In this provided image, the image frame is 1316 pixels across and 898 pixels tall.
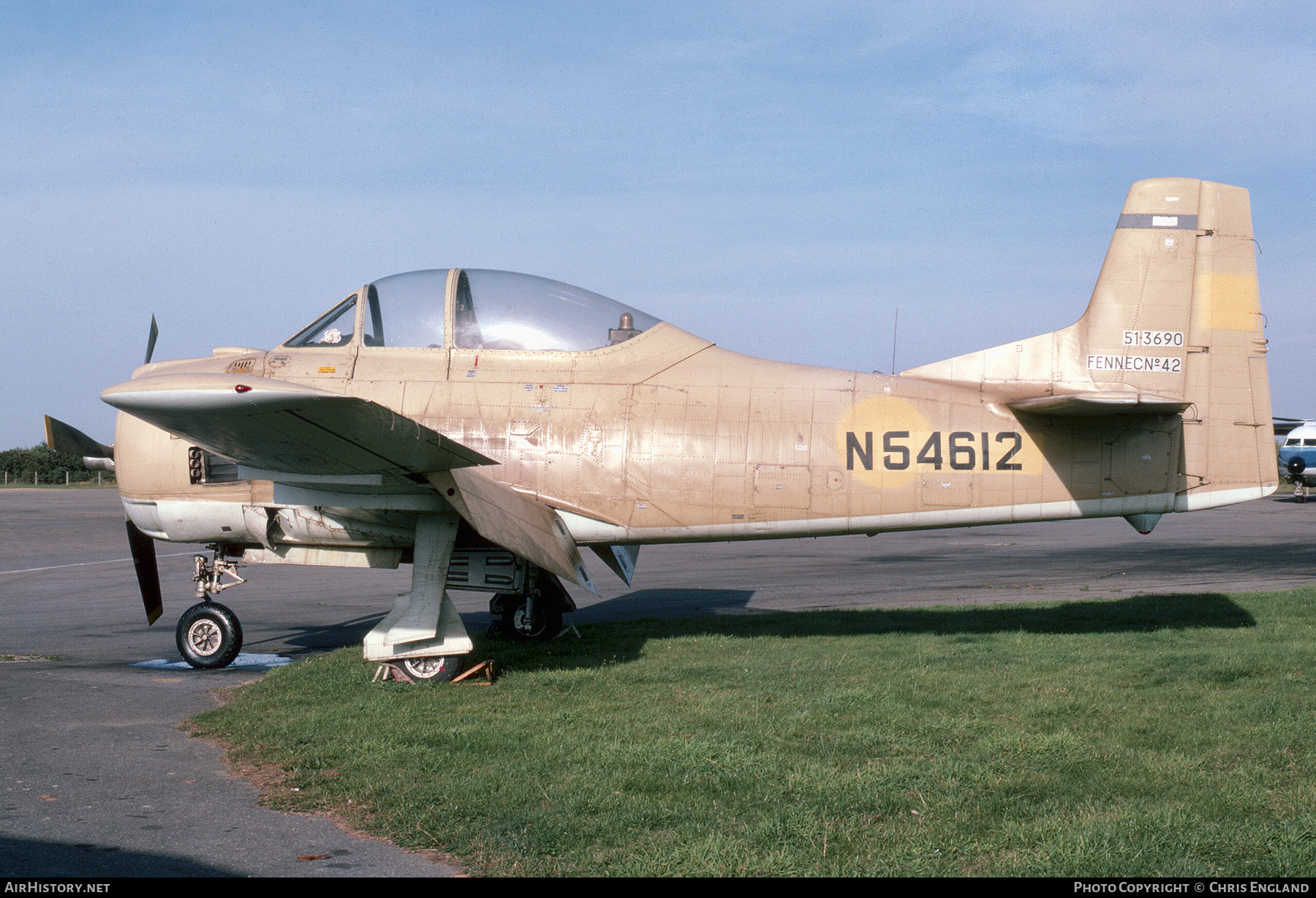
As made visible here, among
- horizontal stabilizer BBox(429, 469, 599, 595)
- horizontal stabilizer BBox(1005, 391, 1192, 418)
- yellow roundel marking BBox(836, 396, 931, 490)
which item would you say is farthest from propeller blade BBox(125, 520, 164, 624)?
horizontal stabilizer BBox(1005, 391, 1192, 418)

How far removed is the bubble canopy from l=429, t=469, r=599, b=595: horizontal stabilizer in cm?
136

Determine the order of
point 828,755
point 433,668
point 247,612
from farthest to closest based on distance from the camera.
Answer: point 247,612
point 433,668
point 828,755

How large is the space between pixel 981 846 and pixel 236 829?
3450 millimetres

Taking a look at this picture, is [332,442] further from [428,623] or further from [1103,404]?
[1103,404]

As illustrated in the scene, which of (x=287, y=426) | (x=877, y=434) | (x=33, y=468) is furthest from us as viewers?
(x=33, y=468)

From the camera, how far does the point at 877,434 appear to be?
8562 millimetres

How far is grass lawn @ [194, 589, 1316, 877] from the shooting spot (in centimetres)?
422

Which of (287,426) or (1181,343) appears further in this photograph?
(1181,343)

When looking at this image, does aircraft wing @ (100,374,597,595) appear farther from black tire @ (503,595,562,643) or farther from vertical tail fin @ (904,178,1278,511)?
vertical tail fin @ (904,178,1278,511)

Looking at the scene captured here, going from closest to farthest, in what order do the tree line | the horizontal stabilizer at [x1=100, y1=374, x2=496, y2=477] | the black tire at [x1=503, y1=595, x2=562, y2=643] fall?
the horizontal stabilizer at [x1=100, y1=374, x2=496, y2=477] < the black tire at [x1=503, y1=595, x2=562, y2=643] < the tree line

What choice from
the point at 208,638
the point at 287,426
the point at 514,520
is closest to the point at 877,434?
the point at 514,520

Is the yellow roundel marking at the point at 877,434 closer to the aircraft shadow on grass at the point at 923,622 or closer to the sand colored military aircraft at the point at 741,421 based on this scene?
the sand colored military aircraft at the point at 741,421

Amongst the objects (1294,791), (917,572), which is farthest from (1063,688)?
(917,572)

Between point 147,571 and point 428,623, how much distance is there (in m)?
4.12
